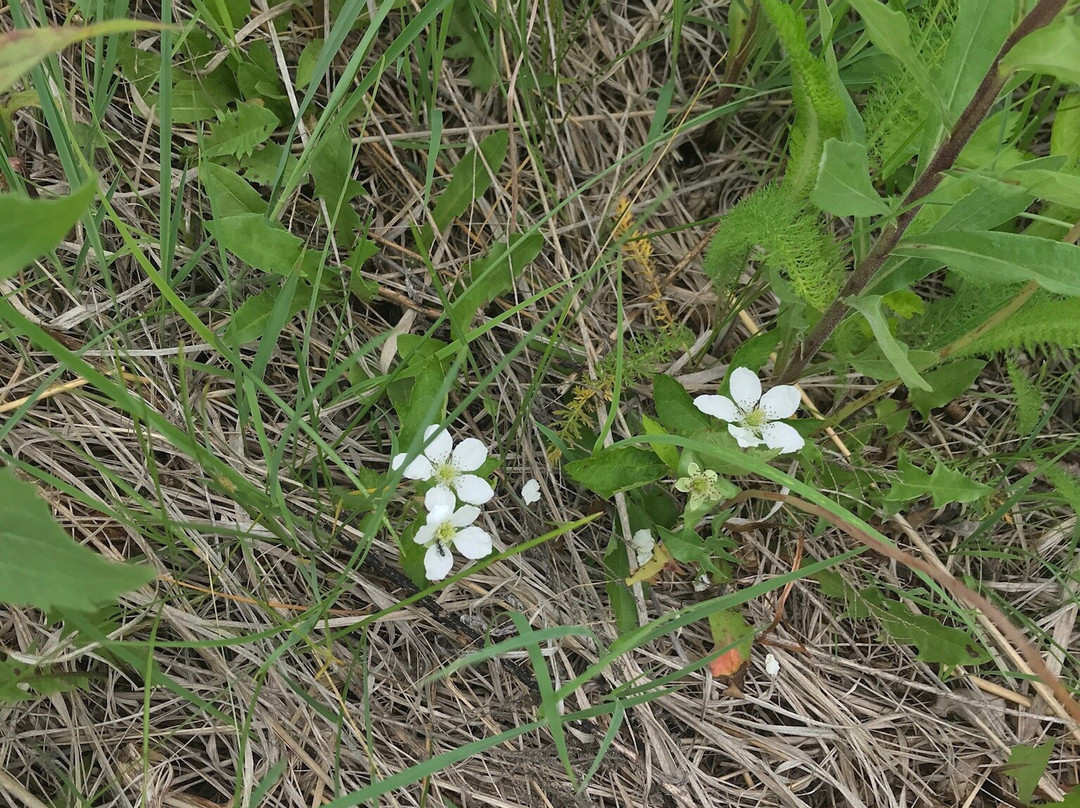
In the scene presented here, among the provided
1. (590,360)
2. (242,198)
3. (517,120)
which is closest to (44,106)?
(242,198)

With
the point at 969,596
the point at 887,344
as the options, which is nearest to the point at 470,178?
the point at 887,344

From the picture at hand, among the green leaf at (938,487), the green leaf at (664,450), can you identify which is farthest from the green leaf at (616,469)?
the green leaf at (938,487)

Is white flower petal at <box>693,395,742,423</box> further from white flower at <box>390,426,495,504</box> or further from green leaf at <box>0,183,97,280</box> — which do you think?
green leaf at <box>0,183,97,280</box>

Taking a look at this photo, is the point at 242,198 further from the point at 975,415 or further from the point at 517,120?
the point at 975,415

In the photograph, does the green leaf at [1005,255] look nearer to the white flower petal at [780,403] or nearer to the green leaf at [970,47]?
the green leaf at [970,47]

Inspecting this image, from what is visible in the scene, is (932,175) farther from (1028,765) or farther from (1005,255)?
(1028,765)

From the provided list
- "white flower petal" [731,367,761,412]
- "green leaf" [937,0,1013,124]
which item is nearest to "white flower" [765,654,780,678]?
"white flower petal" [731,367,761,412]
